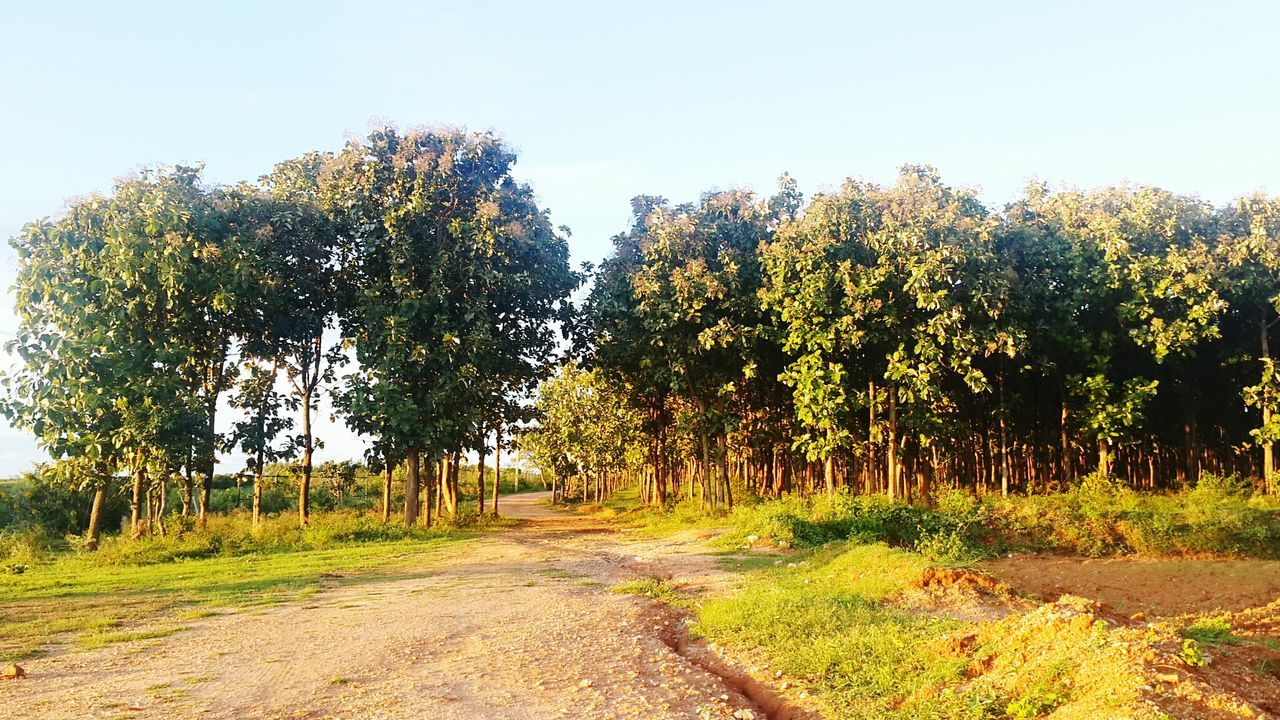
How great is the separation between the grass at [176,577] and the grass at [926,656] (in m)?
7.25

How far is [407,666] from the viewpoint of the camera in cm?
798

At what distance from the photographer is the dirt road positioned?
6555 mm

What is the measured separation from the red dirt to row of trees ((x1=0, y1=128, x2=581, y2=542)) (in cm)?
1582

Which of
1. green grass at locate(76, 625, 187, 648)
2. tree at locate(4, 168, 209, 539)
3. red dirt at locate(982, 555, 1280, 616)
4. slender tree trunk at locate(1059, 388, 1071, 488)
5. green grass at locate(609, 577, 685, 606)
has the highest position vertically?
tree at locate(4, 168, 209, 539)

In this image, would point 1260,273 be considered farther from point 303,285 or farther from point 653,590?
point 303,285

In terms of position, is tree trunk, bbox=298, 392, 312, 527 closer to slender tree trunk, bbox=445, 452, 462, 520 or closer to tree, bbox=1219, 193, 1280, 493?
slender tree trunk, bbox=445, 452, 462, 520

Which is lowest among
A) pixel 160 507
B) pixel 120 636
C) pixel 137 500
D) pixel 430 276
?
pixel 120 636

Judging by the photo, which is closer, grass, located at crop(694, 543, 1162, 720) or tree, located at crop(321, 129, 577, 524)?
grass, located at crop(694, 543, 1162, 720)

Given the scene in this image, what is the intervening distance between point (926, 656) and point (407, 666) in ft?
15.7

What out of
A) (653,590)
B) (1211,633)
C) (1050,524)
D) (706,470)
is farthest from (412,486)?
(1211,633)

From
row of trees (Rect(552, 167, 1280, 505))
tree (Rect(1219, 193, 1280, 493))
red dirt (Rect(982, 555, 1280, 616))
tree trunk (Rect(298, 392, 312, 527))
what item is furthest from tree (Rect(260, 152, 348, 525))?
tree (Rect(1219, 193, 1280, 493))

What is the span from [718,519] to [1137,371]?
14114mm

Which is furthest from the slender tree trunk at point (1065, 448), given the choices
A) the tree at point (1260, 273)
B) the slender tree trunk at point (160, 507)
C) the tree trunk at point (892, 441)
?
the slender tree trunk at point (160, 507)

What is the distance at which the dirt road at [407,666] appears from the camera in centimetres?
655
